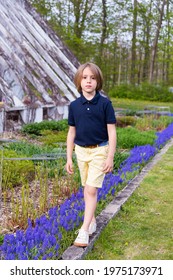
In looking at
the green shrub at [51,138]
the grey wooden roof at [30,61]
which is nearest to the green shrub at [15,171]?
the green shrub at [51,138]

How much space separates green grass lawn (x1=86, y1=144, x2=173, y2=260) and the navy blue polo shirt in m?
0.97

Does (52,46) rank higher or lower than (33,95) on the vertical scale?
higher

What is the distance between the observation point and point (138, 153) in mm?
8008

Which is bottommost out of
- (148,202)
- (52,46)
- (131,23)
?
(148,202)

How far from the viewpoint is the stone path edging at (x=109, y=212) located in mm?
3537

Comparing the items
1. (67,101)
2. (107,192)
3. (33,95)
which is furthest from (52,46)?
(107,192)

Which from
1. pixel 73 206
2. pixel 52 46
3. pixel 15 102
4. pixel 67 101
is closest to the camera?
pixel 73 206

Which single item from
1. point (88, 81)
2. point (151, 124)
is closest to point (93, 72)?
point (88, 81)

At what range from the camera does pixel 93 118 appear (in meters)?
3.75

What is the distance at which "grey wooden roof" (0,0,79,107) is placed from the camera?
1093 centimetres

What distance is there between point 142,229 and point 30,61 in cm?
895

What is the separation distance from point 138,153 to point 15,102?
3777 mm

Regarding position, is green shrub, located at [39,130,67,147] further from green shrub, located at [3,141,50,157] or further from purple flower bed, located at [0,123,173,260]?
purple flower bed, located at [0,123,173,260]
